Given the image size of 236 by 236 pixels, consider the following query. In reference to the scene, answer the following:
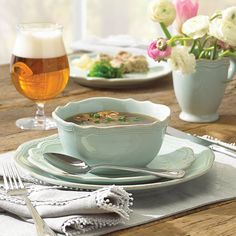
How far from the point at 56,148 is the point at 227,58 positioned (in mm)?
526

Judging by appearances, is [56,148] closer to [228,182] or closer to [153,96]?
[228,182]

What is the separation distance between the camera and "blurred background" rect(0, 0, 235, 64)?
4.16 metres

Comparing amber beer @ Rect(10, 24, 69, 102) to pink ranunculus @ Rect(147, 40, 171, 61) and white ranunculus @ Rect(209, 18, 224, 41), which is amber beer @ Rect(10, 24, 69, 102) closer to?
pink ranunculus @ Rect(147, 40, 171, 61)

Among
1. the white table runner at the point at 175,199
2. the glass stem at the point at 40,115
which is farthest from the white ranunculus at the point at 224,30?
the glass stem at the point at 40,115

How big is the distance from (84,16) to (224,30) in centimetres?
304

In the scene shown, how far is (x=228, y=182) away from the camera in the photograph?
1258mm

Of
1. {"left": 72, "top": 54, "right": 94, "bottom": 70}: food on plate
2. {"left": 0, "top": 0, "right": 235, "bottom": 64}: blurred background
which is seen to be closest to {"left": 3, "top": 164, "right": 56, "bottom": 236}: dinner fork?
{"left": 72, "top": 54, "right": 94, "bottom": 70}: food on plate

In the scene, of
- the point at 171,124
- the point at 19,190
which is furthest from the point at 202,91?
the point at 19,190

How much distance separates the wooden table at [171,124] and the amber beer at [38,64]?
0.32ft

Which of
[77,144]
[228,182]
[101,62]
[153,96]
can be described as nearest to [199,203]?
[228,182]

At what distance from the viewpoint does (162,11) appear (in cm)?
160

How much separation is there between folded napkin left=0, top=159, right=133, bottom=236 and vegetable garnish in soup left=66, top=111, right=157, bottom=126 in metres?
0.21

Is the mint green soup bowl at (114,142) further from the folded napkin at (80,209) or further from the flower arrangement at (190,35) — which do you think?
the flower arrangement at (190,35)

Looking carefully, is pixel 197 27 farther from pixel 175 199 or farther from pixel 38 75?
pixel 175 199
